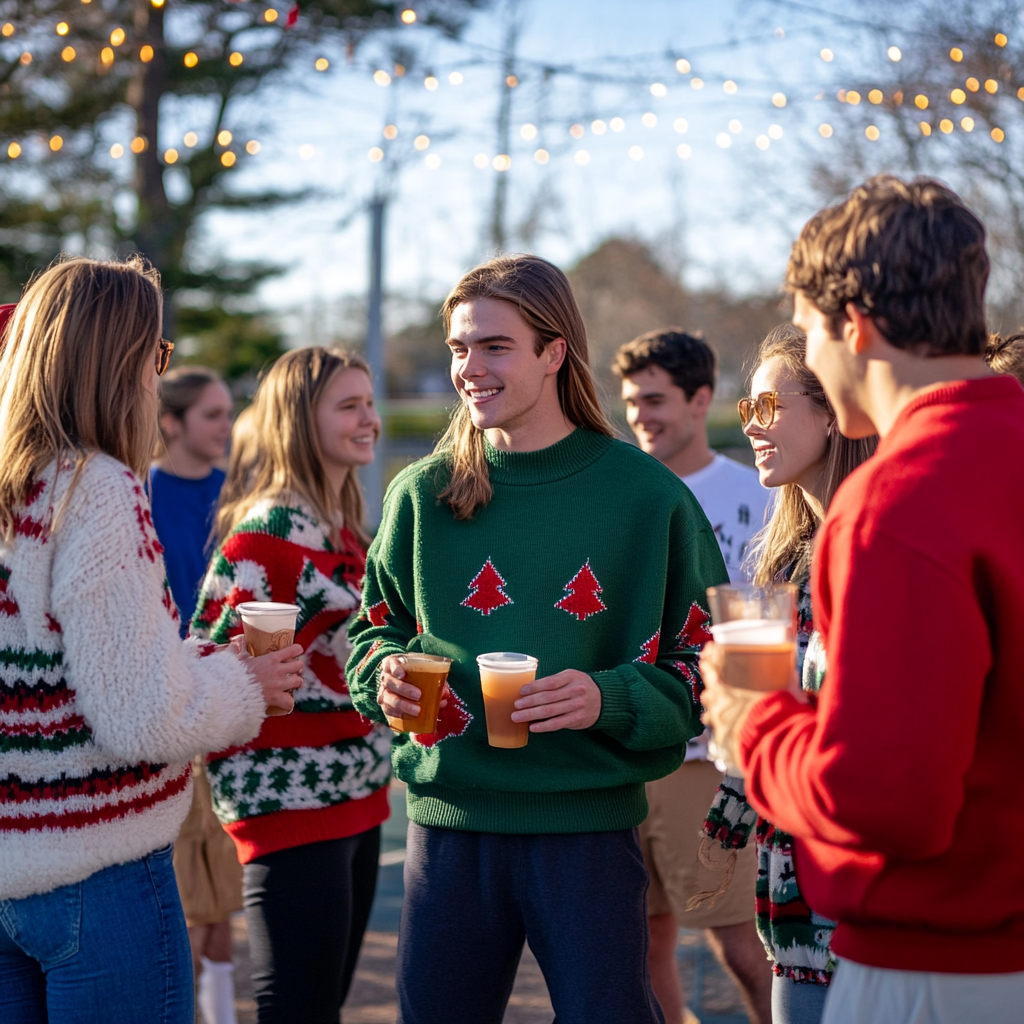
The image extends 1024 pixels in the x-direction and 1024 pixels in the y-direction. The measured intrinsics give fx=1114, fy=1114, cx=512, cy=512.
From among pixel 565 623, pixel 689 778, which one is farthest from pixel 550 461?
pixel 689 778

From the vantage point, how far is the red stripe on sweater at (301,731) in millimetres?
2994

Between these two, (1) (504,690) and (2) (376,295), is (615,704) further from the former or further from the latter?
(2) (376,295)

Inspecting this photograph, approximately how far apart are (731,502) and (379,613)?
5.79 ft

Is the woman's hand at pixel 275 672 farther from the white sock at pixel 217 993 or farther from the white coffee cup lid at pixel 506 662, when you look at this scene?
the white sock at pixel 217 993

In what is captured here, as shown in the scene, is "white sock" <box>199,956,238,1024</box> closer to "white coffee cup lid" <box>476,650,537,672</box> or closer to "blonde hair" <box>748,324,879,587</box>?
"white coffee cup lid" <box>476,650,537,672</box>

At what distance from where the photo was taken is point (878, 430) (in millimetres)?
1522

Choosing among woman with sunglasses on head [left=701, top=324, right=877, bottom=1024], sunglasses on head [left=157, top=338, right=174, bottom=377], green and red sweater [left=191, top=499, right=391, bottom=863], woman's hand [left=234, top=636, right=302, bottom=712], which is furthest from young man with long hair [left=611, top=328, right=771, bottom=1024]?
sunglasses on head [left=157, top=338, right=174, bottom=377]

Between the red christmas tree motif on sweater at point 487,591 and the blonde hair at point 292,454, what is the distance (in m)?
0.96

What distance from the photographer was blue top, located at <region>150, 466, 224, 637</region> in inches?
164

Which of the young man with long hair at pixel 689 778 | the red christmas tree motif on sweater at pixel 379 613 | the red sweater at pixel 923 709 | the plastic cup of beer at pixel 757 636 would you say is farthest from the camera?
the young man with long hair at pixel 689 778

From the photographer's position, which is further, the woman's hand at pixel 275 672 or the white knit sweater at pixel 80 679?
the woman's hand at pixel 275 672

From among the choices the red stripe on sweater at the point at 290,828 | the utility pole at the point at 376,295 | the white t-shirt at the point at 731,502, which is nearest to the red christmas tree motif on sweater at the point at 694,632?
the red stripe on sweater at the point at 290,828

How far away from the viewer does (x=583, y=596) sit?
2.33 meters

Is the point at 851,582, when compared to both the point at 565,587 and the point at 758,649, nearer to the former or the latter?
the point at 758,649
